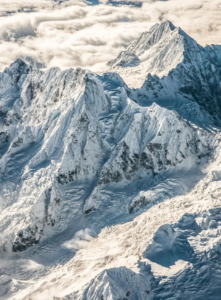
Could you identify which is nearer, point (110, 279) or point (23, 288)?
point (110, 279)

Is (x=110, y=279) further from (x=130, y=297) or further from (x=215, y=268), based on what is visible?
(x=215, y=268)

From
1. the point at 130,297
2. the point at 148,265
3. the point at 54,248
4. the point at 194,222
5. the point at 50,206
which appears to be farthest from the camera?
the point at 50,206

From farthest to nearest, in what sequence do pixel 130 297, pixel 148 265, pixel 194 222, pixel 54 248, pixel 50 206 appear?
pixel 50 206 < pixel 54 248 < pixel 194 222 < pixel 148 265 < pixel 130 297

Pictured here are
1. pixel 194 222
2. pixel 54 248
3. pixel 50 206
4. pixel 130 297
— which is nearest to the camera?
pixel 130 297

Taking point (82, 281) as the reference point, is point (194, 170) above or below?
above

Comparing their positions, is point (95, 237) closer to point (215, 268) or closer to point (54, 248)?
point (54, 248)

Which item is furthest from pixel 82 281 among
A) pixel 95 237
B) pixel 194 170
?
pixel 194 170

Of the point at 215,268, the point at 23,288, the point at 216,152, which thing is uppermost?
the point at 216,152

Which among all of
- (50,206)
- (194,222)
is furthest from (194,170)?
(50,206)

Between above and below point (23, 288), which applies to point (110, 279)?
above
